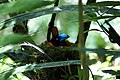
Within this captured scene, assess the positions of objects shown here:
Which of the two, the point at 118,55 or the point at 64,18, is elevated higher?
the point at 118,55

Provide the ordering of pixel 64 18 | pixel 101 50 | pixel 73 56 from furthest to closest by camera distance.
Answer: pixel 64 18, pixel 73 56, pixel 101 50

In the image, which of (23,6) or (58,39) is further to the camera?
(58,39)

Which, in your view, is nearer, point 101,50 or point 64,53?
point 101,50

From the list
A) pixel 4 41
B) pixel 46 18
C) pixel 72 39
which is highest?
pixel 4 41

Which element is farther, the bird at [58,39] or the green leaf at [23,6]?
the bird at [58,39]

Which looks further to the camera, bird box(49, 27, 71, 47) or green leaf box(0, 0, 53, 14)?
bird box(49, 27, 71, 47)

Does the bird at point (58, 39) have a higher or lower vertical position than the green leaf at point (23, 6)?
lower

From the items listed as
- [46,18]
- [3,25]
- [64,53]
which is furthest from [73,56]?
[3,25]

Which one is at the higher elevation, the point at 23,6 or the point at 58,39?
the point at 23,6

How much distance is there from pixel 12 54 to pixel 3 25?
1.00ft

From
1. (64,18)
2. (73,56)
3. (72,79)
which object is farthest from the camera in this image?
(64,18)

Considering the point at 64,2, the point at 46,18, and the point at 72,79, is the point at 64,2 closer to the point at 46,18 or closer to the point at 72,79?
the point at 46,18

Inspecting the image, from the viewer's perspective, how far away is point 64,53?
2.91 ft

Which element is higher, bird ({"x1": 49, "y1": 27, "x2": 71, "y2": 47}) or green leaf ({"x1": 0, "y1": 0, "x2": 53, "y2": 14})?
green leaf ({"x1": 0, "y1": 0, "x2": 53, "y2": 14})
